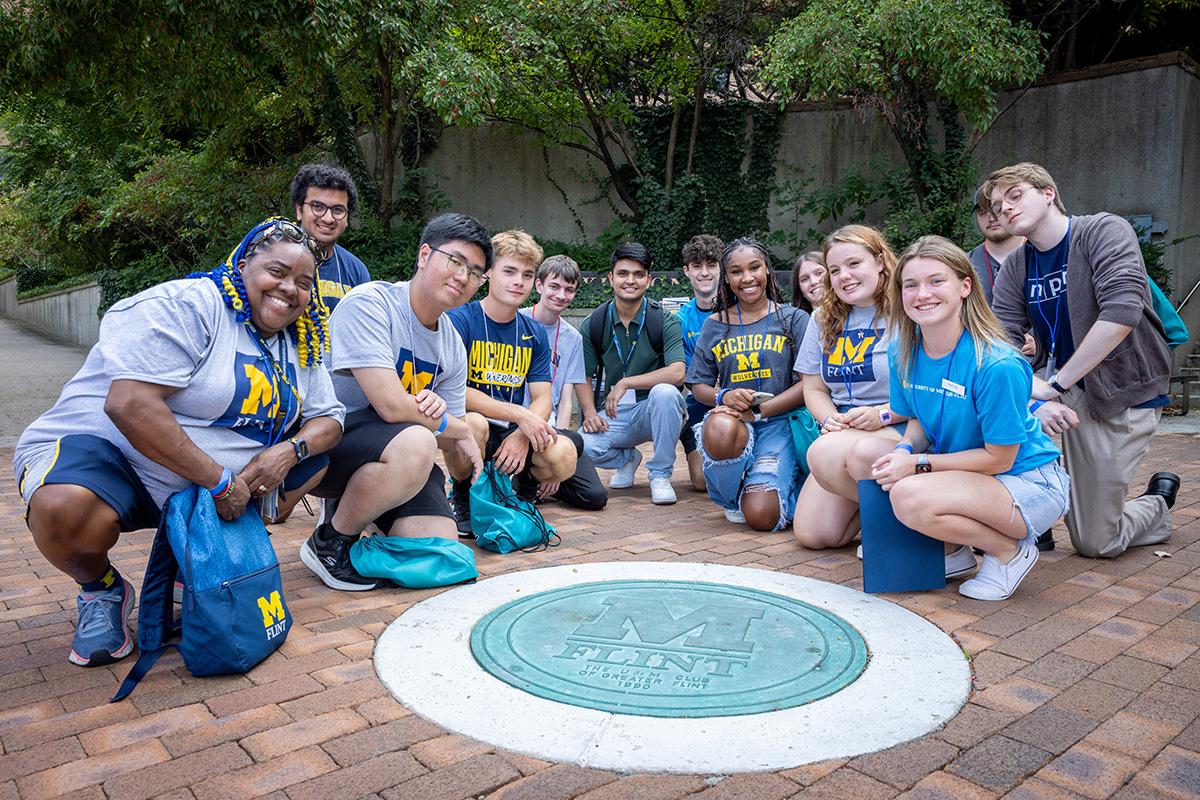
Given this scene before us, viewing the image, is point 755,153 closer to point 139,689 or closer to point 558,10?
point 558,10

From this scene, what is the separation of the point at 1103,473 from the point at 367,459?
126 inches

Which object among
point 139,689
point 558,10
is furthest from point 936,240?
point 558,10

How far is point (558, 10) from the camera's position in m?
12.0

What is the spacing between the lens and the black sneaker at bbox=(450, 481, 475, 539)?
167 inches

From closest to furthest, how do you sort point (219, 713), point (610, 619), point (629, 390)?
point (219, 713)
point (610, 619)
point (629, 390)

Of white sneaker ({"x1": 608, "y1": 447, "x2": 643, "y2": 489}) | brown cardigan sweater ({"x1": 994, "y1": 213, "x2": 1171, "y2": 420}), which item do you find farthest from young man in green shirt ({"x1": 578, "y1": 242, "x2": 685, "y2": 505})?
brown cardigan sweater ({"x1": 994, "y1": 213, "x2": 1171, "y2": 420})

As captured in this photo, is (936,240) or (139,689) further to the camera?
(936,240)

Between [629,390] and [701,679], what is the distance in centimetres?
317

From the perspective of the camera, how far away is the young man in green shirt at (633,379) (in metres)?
5.20

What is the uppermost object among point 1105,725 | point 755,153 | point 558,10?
point 558,10

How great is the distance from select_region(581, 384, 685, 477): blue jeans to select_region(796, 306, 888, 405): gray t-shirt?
1.23 meters

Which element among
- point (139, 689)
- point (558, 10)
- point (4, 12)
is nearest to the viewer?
point (139, 689)

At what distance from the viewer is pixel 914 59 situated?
10461 mm

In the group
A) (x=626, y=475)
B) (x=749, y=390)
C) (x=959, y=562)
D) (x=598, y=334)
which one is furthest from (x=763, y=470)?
(x=598, y=334)
